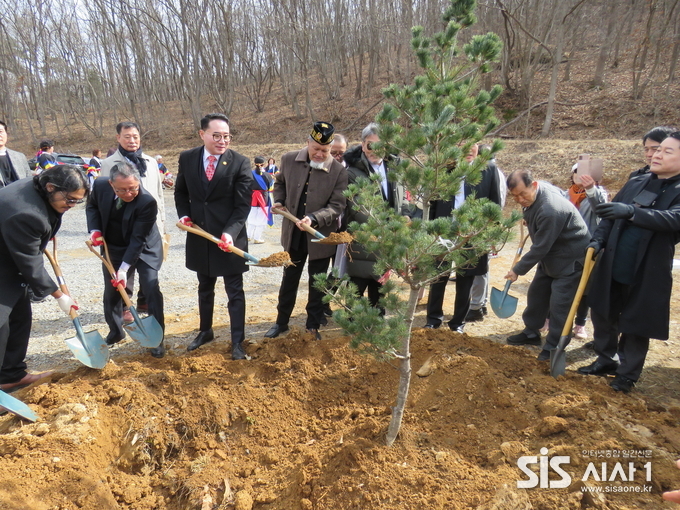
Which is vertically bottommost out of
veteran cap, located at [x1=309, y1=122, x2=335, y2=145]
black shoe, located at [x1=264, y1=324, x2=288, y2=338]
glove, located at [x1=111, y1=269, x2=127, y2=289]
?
black shoe, located at [x1=264, y1=324, x2=288, y2=338]

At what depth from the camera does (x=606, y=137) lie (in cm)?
1234

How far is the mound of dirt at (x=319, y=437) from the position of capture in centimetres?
214

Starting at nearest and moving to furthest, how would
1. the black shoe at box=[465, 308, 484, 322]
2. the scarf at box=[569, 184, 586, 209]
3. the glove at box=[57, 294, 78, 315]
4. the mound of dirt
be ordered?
the mound of dirt, the glove at box=[57, 294, 78, 315], the scarf at box=[569, 184, 586, 209], the black shoe at box=[465, 308, 484, 322]

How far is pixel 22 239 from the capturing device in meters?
2.61

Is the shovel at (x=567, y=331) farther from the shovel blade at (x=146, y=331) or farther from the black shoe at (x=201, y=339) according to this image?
the shovel blade at (x=146, y=331)

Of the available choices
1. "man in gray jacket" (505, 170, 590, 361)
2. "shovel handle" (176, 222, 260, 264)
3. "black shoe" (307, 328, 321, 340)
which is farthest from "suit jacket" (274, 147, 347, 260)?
"man in gray jacket" (505, 170, 590, 361)

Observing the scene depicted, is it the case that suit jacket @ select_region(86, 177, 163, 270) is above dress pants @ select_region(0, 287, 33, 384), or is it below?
above

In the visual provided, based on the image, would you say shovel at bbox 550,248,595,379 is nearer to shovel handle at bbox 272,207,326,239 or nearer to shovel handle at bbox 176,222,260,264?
shovel handle at bbox 272,207,326,239

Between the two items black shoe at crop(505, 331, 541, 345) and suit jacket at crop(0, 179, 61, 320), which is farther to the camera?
black shoe at crop(505, 331, 541, 345)

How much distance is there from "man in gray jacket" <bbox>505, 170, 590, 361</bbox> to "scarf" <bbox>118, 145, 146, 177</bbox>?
3.42 metres

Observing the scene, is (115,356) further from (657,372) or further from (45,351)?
(657,372)

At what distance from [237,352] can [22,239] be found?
165 centimetres

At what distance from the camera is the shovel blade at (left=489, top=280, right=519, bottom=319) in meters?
3.95

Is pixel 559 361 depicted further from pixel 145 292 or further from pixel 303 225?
pixel 145 292
